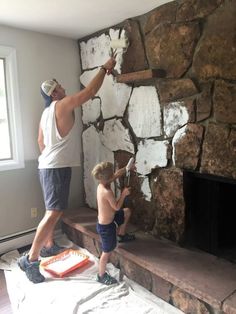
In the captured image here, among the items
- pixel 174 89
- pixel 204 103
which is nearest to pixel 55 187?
pixel 174 89

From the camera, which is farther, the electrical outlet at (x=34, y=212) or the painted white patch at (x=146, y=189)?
the electrical outlet at (x=34, y=212)

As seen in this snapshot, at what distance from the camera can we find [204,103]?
6.19 feet

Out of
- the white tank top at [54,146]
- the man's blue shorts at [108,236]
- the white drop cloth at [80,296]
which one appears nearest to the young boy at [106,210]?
the man's blue shorts at [108,236]

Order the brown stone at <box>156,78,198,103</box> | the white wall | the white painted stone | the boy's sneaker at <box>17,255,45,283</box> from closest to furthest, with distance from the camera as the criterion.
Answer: the brown stone at <box>156,78,198,103</box> → the boy's sneaker at <box>17,255,45,283</box> → the white painted stone → the white wall

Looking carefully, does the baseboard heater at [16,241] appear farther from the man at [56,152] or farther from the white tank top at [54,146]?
the white tank top at [54,146]

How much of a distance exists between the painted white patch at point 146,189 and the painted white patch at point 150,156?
0.07 meters

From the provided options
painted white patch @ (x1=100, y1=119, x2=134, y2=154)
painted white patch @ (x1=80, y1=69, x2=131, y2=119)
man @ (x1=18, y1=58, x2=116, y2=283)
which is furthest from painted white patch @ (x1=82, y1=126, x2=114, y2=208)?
man @ (x1=18, y1=58, x2=116, y2=283)

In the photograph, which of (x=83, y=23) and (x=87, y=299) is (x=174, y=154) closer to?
(x=87, y=299)

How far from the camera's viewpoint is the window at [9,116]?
2586 millimetres

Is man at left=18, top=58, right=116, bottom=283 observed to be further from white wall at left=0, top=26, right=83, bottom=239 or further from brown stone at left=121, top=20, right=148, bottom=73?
white wall at left=0, top=26, right=83, bottom=239

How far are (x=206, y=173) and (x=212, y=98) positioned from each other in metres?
0.49

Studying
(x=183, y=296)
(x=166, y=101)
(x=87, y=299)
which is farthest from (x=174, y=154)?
(x=87, y=299)

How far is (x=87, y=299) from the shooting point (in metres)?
1.96

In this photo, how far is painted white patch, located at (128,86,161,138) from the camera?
2244 millimetres
